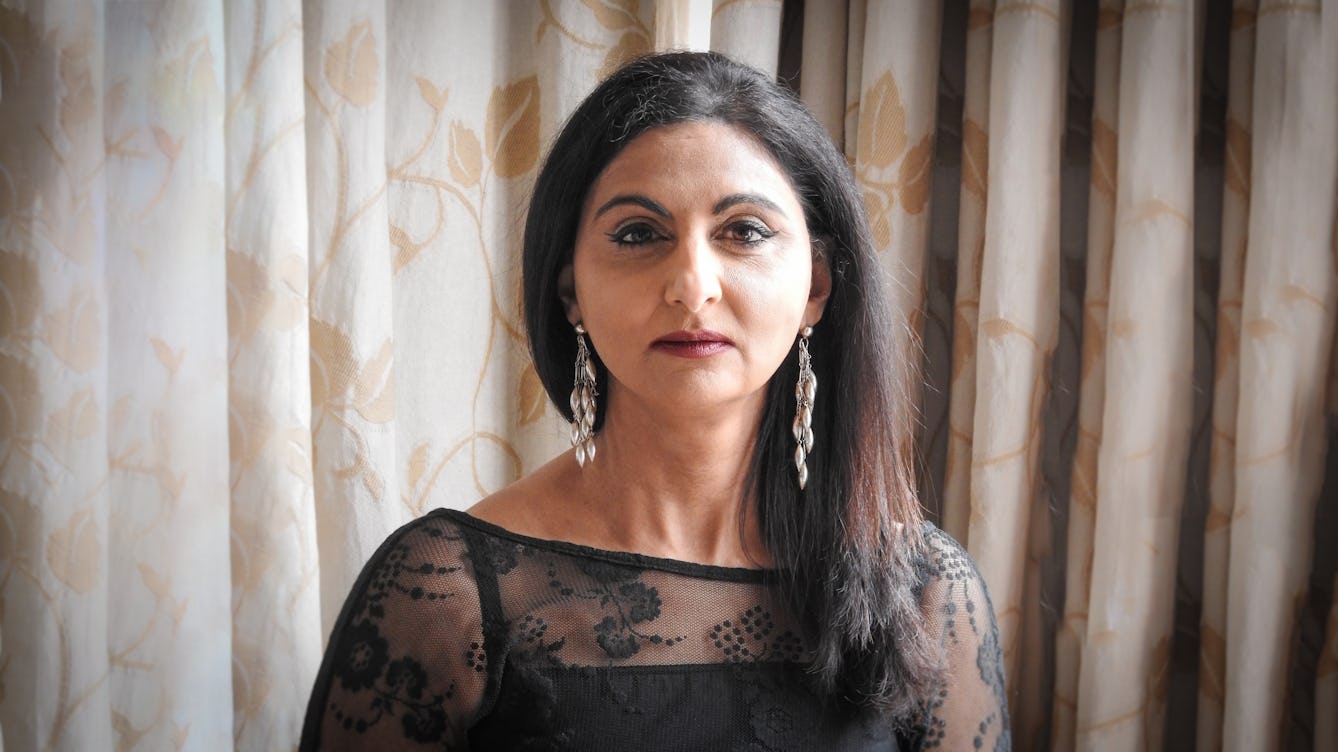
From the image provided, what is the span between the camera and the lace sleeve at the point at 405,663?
112 cm

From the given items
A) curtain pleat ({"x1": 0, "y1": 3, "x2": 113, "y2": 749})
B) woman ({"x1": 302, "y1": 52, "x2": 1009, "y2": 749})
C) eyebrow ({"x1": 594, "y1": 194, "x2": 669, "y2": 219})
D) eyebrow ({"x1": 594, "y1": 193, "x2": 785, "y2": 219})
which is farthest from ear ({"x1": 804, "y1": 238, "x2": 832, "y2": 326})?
curtain pleat ({"x1": 0, "y1": 3, "x2": 113, "y2": 749})

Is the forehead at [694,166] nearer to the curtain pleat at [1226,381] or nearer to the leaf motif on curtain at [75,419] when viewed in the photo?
the leaf motif on curtain at [75,419]

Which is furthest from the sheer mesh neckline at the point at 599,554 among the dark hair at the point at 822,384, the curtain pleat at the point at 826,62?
the curtain pleat at the point at 826,62

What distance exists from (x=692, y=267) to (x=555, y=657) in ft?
1.50

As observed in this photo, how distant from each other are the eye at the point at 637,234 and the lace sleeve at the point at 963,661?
21.6 inches

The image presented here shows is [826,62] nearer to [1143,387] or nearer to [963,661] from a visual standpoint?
[1143,387]

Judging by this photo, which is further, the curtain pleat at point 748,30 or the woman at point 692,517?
the curtain pleat at point 748,30

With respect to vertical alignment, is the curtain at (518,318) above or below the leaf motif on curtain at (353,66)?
below

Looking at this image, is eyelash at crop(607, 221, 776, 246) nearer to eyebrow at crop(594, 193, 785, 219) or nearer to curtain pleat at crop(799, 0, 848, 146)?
eyebrow at crop(594, 193, 785, 219)

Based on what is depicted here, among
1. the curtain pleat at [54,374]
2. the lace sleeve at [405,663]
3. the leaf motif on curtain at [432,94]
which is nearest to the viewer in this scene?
the lace sleeve at [405,663]

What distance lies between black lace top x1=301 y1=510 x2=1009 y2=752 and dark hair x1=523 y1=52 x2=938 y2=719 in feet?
0.19

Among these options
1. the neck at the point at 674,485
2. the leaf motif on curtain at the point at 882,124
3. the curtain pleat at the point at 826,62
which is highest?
the curtain pleat at the point at 826,62

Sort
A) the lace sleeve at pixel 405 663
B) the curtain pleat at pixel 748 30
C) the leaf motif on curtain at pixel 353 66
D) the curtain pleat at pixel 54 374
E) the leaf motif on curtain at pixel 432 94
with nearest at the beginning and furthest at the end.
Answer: the lace sleeve at pixel 405 663 → the curtain pleat at pixel 54 374 → the leaf motif on curtain at pixel 353 66 → the leaf motif on curtain at pixel 432 94 → the curtain pleat at pixel 748 30

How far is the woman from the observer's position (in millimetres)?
1145
